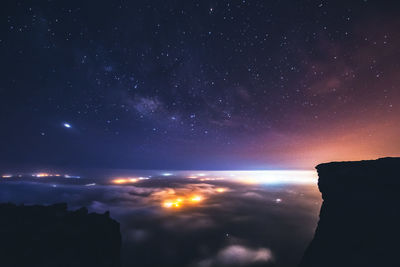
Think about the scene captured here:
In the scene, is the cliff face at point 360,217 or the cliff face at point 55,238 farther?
the cliff face at point 55,238

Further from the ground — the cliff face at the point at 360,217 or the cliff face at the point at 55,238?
the cliff face at the point at 360,217

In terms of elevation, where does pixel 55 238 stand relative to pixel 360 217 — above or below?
below

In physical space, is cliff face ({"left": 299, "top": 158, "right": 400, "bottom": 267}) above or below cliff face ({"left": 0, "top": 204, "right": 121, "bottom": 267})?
above

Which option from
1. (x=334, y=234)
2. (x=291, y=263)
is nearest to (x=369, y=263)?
(x=334, y=234)

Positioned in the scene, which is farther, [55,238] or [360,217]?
[55,238]
